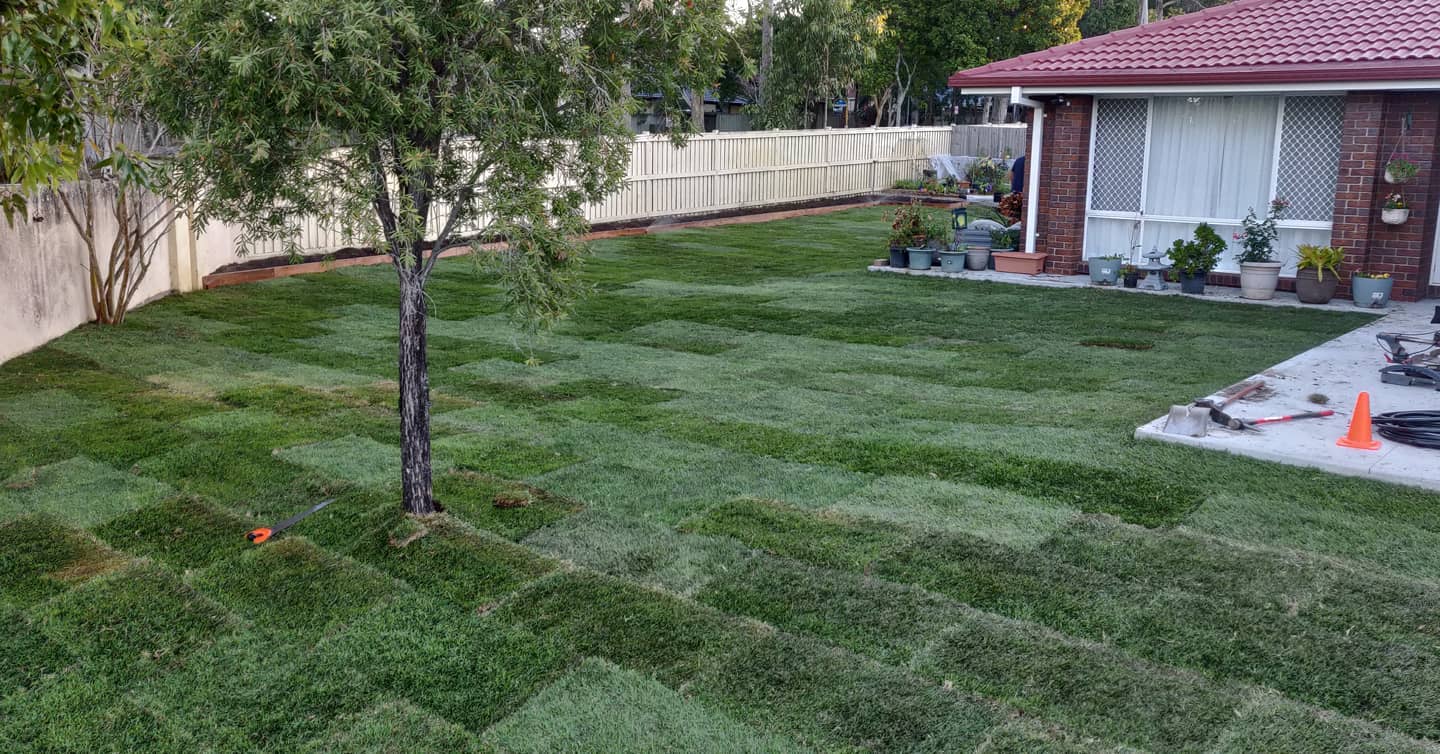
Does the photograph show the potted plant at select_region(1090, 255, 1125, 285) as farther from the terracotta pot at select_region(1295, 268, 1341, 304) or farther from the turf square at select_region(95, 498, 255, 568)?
the turf square at select_region(95, 498, 255, 568)

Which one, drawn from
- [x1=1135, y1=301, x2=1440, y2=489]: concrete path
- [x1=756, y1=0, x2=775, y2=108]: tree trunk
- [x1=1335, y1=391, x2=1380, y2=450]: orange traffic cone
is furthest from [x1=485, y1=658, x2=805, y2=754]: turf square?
[x1=756, y1=0, x2=775, y2=108]: tree trunk

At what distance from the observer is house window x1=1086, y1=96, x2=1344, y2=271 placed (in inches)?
524

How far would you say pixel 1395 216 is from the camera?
12.6 meters

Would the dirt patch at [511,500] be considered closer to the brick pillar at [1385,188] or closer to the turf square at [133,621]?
the turf square at [133,621]

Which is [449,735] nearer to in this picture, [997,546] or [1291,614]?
[997,546]

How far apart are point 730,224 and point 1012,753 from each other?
18440 millimetres

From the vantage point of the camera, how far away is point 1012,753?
380 cm

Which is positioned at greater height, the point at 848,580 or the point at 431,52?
the point at 431,52

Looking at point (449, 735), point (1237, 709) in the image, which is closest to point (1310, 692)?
point (1237, 709)

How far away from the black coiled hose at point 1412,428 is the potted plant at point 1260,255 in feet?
20.1

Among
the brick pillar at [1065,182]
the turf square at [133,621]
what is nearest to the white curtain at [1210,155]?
the brick pillar at [1065,182]

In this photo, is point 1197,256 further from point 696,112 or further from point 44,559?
point 44,559

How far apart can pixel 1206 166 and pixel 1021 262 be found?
2.44 m

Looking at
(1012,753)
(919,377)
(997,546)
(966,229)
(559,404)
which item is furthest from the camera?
(966,229)
